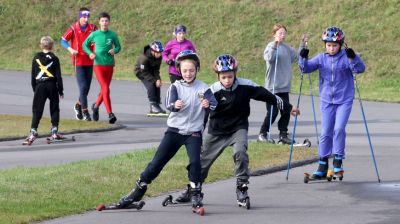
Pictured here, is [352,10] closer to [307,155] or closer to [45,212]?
[307,155]

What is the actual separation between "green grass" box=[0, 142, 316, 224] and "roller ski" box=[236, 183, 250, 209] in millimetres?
1341

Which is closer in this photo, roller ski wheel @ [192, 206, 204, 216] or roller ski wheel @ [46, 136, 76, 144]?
roller ski wheel @ [192, 206, 204, 216]

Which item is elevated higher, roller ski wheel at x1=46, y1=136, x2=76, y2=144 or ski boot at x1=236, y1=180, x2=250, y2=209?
→ ski boot at x1=236, y1=180, x2=250, y2=209

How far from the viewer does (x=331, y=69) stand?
14.1 m

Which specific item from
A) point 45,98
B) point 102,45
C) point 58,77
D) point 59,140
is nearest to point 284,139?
point 59,140

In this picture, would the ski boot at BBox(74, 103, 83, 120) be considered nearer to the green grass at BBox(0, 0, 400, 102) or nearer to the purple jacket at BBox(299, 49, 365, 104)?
the purple jacket at BBox(299, 49, 365, 104)

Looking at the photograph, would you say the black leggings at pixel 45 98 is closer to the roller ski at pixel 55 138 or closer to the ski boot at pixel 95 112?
the roller ski at pixel 55 138

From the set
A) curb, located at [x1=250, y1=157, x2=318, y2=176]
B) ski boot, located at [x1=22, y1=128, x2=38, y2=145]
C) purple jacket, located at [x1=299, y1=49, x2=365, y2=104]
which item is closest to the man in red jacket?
ski boot, located at [x1=22, y1=128, x2=38, y2=145]

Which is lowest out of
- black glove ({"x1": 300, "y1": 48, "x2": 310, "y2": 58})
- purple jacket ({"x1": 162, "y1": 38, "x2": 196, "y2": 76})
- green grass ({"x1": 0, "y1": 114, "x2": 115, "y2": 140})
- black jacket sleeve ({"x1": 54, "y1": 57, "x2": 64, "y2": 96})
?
green grass ({"x1": 0, "y1": 114, "x2": 115, "y2": 140})

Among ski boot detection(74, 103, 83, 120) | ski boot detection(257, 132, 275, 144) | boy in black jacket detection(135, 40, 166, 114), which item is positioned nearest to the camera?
ski boot detection(257, 132, 275, 144)

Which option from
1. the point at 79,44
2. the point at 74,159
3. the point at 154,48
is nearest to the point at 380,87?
the point at 154,48

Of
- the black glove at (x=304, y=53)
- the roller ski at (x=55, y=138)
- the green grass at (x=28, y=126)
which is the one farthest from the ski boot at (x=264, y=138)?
the black glove at (x=304, y=53)

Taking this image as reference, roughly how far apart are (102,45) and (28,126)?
2216 mm

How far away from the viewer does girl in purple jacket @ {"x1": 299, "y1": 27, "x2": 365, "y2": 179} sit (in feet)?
46.0
